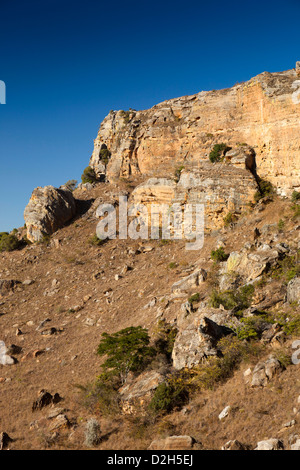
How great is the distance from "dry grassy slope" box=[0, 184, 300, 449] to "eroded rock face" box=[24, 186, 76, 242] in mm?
1023

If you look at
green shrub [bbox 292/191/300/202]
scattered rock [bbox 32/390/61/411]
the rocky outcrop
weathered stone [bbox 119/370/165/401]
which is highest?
green shrub [bbox 292/191/300/202]

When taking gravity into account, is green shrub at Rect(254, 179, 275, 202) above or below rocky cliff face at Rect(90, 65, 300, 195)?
below

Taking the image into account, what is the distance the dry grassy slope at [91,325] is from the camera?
9633mm

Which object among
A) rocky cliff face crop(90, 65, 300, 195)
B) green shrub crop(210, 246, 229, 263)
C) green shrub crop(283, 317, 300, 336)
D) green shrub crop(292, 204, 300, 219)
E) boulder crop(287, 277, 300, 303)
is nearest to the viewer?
green shrub crop(283, 317, 300, 336)

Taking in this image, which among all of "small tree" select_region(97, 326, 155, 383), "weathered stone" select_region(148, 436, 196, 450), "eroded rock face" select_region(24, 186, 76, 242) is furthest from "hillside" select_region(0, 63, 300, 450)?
"small tree" select_region(97, 326, 155, 383)

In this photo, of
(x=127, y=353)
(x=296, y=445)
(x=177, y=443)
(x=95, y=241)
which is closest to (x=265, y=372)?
(x=296, y=445)

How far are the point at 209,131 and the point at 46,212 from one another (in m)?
16.9

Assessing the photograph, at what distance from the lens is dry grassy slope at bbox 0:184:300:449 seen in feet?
31.6

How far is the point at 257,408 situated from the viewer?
9.34 m

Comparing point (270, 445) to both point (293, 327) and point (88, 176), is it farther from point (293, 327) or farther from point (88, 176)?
point (88, 176)

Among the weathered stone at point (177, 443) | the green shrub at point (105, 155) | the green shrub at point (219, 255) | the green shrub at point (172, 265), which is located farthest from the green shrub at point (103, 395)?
the green shrub at point (105, 155)

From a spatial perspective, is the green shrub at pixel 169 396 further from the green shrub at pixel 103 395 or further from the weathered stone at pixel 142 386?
the green shrub at pixel 103 395

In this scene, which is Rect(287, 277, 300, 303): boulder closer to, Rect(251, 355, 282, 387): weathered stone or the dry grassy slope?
Rect(251, 355, 282, 387): weathered stone

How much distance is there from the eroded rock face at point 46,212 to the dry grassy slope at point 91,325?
1.02 m
